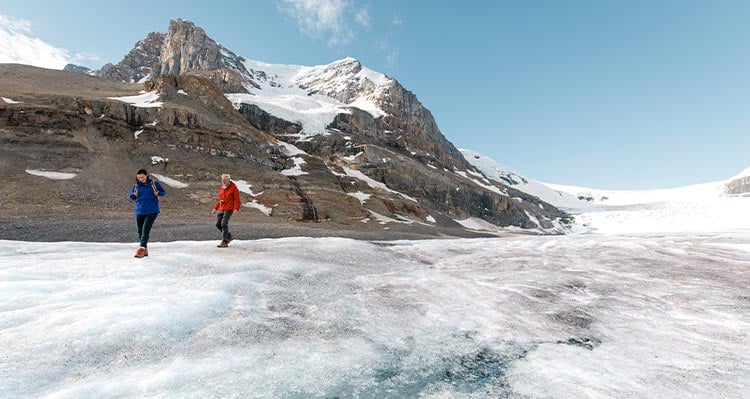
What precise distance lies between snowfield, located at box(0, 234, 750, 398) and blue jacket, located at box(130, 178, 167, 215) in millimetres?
1637

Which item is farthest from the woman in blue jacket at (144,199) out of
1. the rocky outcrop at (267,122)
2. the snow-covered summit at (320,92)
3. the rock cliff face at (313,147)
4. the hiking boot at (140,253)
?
the snow-covered summit at (320,92)

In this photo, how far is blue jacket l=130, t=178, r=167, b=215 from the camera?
30.3ft

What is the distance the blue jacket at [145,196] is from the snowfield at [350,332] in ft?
5.37

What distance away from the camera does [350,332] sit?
4691 millimetres

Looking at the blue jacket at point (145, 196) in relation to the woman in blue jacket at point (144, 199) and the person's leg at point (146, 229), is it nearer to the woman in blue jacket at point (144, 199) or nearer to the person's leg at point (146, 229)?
the woman in blue jacket at point (144, 199)

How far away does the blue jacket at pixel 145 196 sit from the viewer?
9227mm

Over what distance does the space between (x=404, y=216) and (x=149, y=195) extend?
151 ft

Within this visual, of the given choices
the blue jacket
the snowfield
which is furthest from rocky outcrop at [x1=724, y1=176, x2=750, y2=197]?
the blue jacket

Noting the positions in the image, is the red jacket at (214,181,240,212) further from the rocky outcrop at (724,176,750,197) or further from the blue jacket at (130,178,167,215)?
the rocky outcrop at (724,176,750,197)

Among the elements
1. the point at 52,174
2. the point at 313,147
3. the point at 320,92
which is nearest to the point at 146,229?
the point at 52,174

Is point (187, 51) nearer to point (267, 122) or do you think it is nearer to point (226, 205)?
point (267, 122)

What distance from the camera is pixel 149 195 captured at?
368 inches

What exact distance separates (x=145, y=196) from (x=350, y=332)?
7714 millimetres

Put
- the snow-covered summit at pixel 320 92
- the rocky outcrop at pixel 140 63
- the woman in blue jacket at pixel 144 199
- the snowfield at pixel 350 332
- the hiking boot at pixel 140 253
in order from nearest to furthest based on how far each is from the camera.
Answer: the snowfield at pixel 350 332 < the hiking boot at pixel 140 253 < the woman in blue jacket at pixel 144 199 < the snow-covered summit at pixel 320 92 < the rocky outcrop at pixel 140 63
